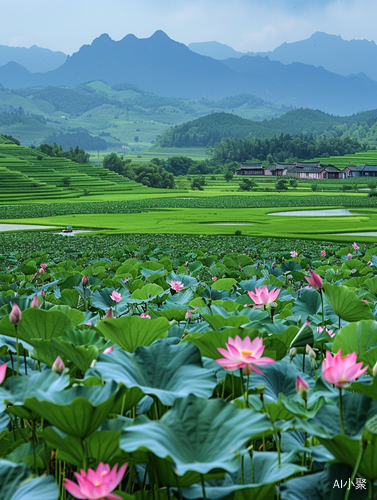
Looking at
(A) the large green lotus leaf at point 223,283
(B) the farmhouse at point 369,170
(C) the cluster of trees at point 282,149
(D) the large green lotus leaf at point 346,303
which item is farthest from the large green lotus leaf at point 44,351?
(C) the cluster of trees at point 282,149

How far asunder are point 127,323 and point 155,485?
609 millimetres

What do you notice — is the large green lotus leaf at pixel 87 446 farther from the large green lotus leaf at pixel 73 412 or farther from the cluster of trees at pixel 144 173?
the cluster of trees at pixel 144 173

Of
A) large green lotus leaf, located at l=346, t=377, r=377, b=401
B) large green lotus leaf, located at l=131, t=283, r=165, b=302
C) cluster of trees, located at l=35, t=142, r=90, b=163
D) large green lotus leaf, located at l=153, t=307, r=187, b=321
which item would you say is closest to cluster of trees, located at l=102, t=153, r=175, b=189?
cluster of trees, located at l=35, t=142, r=90, b=163

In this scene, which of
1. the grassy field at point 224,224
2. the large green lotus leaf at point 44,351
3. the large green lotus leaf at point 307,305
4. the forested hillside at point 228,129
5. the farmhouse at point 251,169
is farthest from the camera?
the forested hillside at point 228,129

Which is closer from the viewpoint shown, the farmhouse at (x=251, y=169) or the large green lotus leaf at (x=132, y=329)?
the large green lotus leaf at (x=132, y=329)

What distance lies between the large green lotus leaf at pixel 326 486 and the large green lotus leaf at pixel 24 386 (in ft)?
2.13

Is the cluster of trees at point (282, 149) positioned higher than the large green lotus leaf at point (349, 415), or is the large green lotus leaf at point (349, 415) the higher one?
the cluster of trees at point (282, 149)

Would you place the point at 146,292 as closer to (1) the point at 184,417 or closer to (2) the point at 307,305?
(2) the point at 307,305

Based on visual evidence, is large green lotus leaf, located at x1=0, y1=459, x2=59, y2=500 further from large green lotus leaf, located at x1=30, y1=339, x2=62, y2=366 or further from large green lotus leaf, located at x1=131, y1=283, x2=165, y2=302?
large green lotus leaf, located at x1=131, y1=283, x2=165, y2=302

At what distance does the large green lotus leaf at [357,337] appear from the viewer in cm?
189

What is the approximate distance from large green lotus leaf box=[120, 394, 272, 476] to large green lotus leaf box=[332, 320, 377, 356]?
749mm

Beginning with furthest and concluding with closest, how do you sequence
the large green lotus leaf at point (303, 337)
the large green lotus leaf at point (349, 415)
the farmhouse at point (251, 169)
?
the farmhouse at point (251, 169)
the large green lotus leaf at point (303, 337)
the large green lotus leaf at point (349, 415)

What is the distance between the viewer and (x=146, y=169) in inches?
3310

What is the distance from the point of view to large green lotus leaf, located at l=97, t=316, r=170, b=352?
185 centimetres
